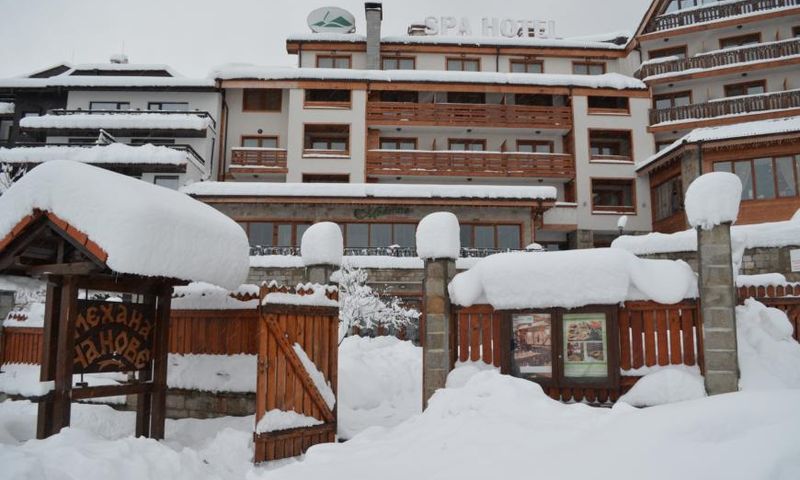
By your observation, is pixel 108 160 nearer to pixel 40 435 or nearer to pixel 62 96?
pixel 62 96

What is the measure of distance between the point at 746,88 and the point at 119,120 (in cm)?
3504

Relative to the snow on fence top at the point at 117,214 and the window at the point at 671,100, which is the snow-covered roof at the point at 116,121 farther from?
the window at the point at 671,100

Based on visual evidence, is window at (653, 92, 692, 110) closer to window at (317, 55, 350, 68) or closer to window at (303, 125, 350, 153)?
window at (303, 125, 350, 153)

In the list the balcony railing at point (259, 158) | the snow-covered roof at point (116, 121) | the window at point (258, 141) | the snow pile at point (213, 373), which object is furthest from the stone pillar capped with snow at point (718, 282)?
the window at point (258, 141)

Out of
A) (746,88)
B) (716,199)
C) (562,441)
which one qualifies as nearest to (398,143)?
(746,88)

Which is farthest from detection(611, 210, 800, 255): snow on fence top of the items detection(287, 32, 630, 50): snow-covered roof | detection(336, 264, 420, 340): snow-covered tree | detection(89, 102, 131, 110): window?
detection(89, 102, 131, 110): window

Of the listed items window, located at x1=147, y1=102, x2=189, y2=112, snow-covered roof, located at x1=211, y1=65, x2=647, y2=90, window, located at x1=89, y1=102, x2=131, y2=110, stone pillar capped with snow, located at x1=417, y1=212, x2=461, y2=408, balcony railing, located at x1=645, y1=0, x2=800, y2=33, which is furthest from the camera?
window, located at x1=89, y1=102, x2=131, y2=110

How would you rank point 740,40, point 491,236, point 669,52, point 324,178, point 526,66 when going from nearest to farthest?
point 491,236, point 324,178, point 740,40, point 669,52, point 526,66

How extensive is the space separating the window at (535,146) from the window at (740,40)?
11823 mm

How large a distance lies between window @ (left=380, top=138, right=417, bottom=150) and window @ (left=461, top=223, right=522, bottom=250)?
858 cm

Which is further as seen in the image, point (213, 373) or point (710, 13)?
point (710, 13)

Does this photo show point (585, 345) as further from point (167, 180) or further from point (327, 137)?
point (167, 180)

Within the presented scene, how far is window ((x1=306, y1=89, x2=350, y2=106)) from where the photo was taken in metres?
32.2

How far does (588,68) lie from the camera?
119 feet
